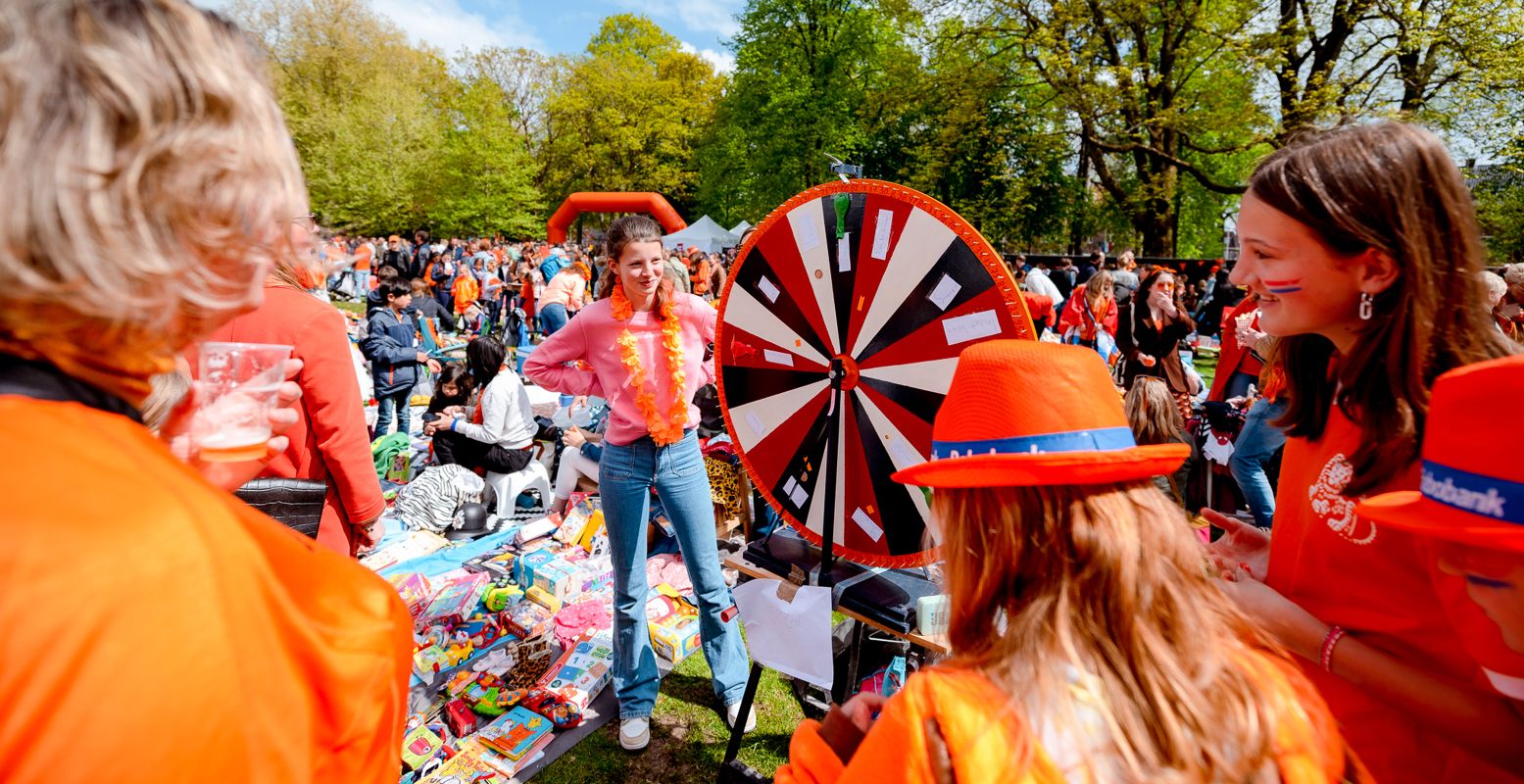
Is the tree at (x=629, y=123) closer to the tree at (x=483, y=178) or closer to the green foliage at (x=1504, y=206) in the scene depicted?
the tree at (x=483, y=178)

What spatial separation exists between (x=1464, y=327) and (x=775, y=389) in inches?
60.1

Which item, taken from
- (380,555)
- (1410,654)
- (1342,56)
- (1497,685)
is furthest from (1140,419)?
(1342,56)

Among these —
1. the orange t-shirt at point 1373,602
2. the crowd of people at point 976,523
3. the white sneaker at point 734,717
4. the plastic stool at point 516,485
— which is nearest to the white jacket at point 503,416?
the plastic stool at point 516,485

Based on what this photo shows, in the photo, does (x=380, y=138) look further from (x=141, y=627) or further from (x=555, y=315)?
(x=141, y=627)

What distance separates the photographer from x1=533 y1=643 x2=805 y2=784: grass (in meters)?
2.62

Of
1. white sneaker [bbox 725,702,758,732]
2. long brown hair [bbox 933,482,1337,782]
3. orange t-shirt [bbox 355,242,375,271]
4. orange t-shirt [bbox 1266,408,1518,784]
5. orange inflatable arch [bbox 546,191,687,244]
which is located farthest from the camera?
orange inflatable arch [bbox 546,191,687,244]

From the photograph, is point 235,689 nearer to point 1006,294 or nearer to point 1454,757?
point 1006,294

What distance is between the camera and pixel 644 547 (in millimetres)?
2629

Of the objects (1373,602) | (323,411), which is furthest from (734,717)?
(1373,602)

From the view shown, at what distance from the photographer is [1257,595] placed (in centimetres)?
125

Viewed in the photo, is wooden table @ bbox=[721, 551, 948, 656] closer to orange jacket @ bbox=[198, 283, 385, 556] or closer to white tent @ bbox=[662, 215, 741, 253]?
orange jacket @ bbox=[198, 283, 385, 556]

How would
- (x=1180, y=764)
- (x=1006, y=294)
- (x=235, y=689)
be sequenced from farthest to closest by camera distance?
(x=1006, y=294)
(x=1180, y=764)
(x=235, y=689)

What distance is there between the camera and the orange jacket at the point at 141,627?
0.48 m

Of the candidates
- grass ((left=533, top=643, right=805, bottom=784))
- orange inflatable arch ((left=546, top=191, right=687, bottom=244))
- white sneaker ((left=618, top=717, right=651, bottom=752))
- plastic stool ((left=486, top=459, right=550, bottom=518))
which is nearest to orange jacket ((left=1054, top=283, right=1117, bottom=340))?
orange inflatable arch ((left=546, top=191, right=687, bottom=244))
